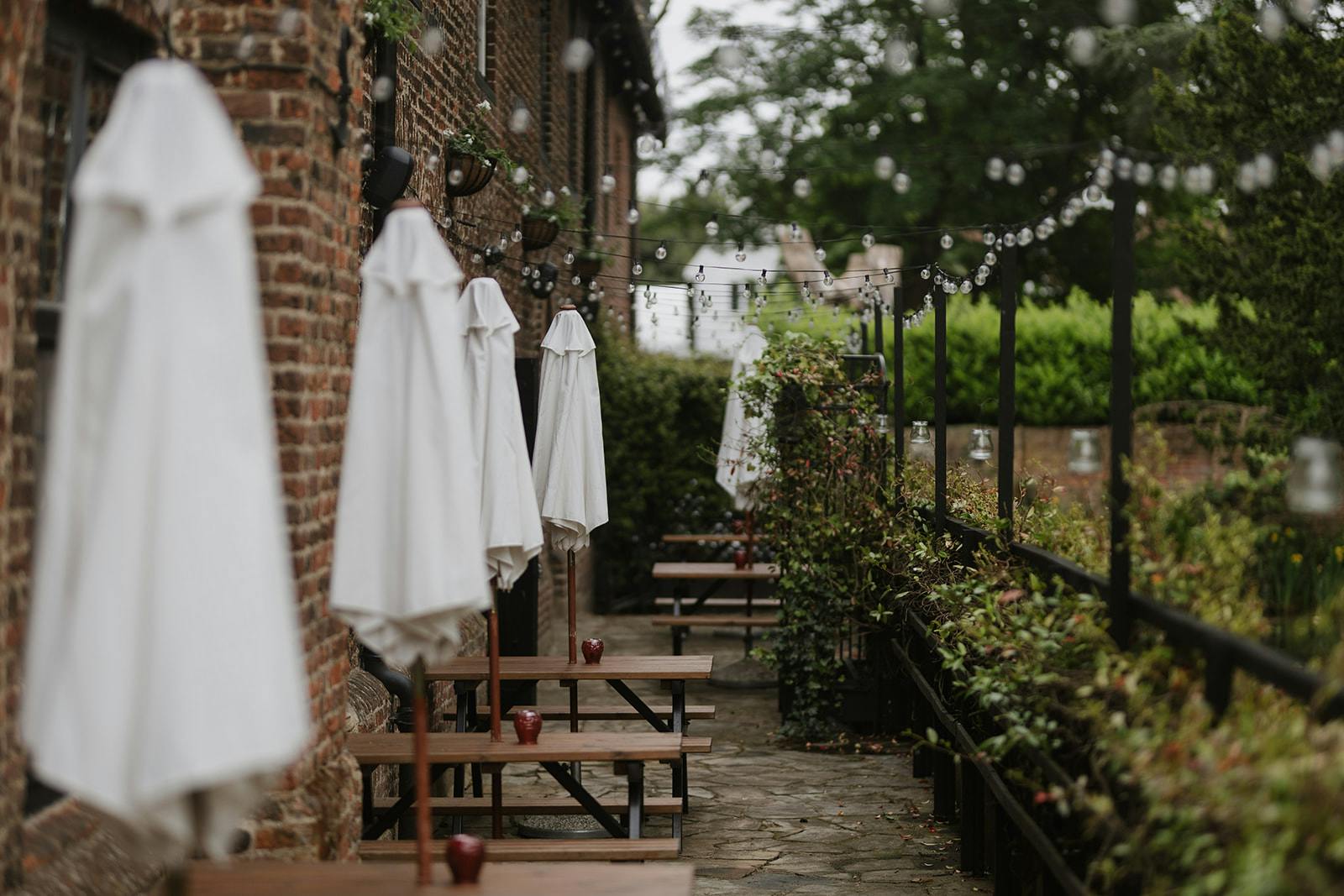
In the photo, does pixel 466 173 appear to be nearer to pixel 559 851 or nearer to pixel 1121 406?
pixel 559 851

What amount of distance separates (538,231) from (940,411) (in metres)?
3.83

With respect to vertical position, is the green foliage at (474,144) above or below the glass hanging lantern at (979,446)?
above

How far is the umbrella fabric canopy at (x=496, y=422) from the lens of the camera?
17.8 feet

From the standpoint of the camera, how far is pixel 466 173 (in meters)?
8.10

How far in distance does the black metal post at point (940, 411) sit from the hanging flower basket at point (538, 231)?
341cm

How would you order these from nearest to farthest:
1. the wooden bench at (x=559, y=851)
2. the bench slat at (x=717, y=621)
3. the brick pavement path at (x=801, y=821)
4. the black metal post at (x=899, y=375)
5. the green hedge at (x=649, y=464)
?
the wooden bench at (x=559, y=851) < the brick pavement path at (x=801, y=821) < the black metal post at (x=899, y=375) < the bench slat at (x=717, y=621) < the green hedge at (x=649, y=464)

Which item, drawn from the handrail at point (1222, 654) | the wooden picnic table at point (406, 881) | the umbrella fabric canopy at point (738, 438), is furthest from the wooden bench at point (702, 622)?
the wooden picnic table at point (406, 881)

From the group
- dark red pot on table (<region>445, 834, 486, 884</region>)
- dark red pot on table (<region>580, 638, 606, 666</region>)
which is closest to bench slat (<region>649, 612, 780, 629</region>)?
dark red pot on table (<region>580, 638, 606, 666</region>)

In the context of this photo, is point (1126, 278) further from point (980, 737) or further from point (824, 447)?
point (824, 447)

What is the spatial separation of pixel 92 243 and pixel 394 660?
1.60 metres

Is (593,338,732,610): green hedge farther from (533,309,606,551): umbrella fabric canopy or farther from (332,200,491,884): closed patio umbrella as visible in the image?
(332,200,491,884): closed patio umbrella

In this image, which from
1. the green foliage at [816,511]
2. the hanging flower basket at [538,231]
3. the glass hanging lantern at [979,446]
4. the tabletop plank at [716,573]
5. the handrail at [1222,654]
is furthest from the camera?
the tabletop plank at [716,573]

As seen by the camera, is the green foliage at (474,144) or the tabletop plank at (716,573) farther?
the tabletop plank at (716,573)

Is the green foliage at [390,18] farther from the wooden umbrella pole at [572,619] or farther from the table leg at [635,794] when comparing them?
the table leg at [635,794]
